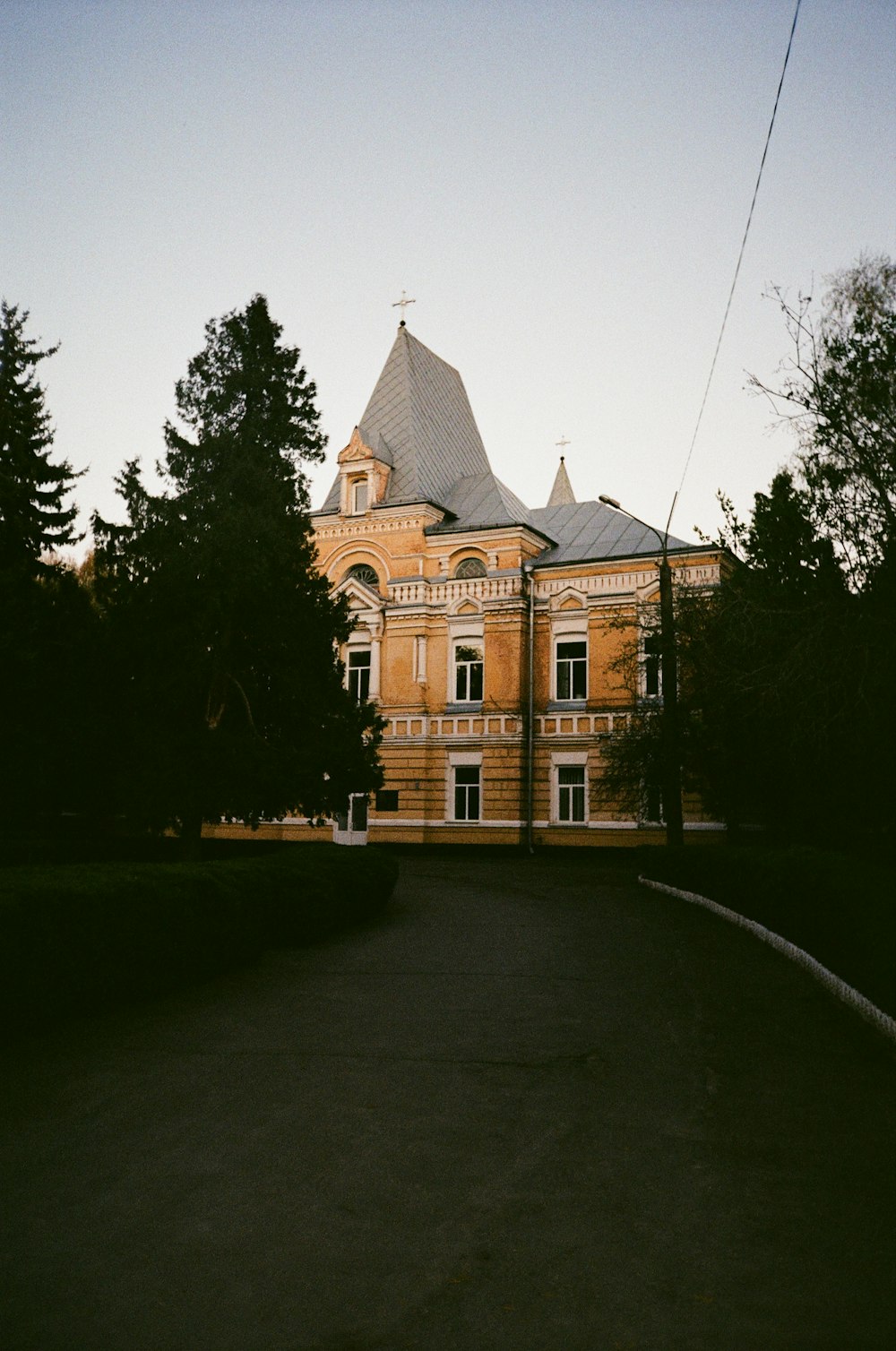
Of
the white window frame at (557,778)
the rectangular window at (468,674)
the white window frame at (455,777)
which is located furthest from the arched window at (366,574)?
the white window frame at (557,778)

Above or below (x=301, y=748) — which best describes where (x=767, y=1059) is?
below

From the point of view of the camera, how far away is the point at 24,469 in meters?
25.0

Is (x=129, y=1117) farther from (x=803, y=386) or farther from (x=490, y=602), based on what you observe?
(x=490, y=602)

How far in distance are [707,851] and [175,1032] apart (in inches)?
502

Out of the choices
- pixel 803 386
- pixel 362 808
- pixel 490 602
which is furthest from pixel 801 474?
pixel 362 808

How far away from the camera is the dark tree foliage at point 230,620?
20.2 meters

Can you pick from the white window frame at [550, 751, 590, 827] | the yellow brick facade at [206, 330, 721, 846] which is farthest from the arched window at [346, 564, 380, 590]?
the white window frame at [550, 751, 590, 827]

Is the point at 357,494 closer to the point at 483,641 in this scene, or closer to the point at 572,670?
the point at 483,641

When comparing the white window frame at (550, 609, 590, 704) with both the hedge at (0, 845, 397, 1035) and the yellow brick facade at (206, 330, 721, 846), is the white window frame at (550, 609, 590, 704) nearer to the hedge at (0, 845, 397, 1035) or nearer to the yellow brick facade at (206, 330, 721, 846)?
the yellow brick facade at (206, 330, 721, 846)

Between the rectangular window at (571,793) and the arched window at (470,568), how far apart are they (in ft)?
23.8

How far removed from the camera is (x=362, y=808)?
122 feet

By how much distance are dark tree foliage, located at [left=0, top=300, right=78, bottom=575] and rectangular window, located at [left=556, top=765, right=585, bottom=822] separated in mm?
17012

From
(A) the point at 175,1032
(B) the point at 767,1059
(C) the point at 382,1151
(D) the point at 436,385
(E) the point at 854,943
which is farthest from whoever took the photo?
(D) the point at 436,385

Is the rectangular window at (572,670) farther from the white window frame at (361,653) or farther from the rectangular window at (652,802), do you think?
the white window frame at (361,653)
